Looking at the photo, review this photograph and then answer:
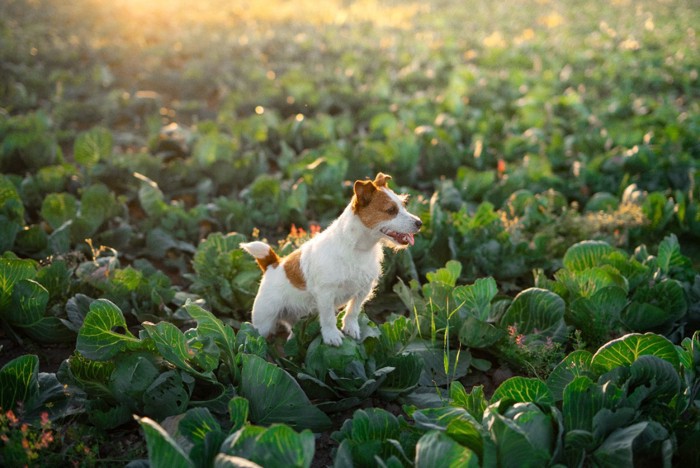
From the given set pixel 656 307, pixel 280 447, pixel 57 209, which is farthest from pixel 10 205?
pixel 656 307

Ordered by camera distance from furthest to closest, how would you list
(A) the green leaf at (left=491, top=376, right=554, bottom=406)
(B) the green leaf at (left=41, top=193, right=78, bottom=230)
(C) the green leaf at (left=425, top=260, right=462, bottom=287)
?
1. (B) the green leaf at (left=41, top=193, right=78, bottom=230)
2. (C) the green leaf at (left=425, top=260, right=462, bottom=287)
3. (A) the green leaf at (left=491, top=376, right=554, bottom=406)

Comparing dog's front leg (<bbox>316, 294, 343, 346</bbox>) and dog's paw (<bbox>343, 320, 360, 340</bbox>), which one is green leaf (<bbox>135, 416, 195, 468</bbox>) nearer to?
dog's front leg (<bbox>316, 294, 343, 346</bbox>)

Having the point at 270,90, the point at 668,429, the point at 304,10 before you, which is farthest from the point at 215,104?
the point at 304,10

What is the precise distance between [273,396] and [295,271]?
2.05ft

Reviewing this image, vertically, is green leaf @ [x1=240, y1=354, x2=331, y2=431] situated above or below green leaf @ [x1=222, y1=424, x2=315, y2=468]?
below

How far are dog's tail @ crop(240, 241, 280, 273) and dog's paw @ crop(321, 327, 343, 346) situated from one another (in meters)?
0.53

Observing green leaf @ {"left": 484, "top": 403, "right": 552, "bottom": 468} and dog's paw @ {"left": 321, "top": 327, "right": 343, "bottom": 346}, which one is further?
dog's paw @ {"left": 321, "top": 327, "right": 343, "bottom": 346}

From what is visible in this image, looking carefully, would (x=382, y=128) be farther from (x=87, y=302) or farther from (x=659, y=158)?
(x=87, y=302)

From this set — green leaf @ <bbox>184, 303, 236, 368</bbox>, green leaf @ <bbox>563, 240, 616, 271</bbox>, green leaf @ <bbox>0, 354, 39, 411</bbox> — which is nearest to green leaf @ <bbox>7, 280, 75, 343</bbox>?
green leaf @ <bbox>0, 354, 39, 411</bbox>

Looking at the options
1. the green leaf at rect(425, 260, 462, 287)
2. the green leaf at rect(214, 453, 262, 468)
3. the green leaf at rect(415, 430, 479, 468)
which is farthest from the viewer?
the green leaf at rect(425, 260, 462, 287)

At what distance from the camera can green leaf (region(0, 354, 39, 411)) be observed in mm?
2664

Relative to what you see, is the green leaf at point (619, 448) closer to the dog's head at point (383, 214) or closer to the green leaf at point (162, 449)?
the dog's head at point (383, 214)

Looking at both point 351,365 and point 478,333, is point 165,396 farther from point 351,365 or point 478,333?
point 478,333

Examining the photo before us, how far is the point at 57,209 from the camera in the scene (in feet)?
14.5
